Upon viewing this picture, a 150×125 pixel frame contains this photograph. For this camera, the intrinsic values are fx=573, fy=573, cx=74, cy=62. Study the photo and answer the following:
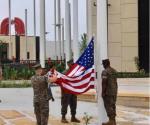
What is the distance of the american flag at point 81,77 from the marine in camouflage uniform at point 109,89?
373 mm

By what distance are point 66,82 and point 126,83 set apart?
54.5 ft

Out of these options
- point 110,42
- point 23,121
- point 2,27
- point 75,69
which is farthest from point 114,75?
point 2,27

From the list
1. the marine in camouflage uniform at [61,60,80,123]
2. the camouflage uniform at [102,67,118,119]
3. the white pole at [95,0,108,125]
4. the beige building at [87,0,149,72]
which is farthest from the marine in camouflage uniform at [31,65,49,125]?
the beige building at [87,0,149,72]

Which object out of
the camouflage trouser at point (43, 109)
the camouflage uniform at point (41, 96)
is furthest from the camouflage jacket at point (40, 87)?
the camouflage trouser at point (43, 109)

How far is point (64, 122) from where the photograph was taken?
16.5m

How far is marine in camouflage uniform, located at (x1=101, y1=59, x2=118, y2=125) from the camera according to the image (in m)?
14.7

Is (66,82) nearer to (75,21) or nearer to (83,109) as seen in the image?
(83,109)

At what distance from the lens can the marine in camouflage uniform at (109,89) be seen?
14.7m

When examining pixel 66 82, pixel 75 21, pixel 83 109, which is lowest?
pixel 83 109

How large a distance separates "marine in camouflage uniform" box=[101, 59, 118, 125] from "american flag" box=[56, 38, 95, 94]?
37cm

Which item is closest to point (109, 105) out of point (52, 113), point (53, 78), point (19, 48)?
point (53, 78)

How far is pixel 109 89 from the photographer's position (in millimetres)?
14906

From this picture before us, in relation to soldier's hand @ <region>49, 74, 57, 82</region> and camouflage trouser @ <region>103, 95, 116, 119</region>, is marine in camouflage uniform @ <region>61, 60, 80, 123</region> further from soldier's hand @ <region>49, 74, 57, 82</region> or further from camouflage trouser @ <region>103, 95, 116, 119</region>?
soldier's hand @ <region>49, 74, 57, 82</region>

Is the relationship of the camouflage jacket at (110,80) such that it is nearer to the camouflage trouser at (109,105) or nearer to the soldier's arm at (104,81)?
the soldier's arm at (104,81)
